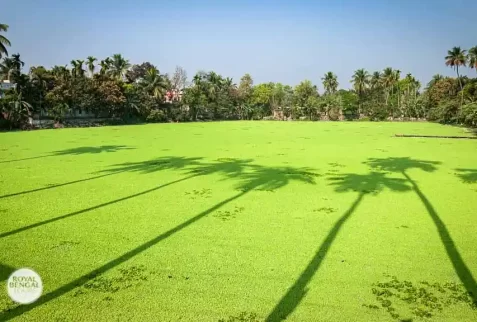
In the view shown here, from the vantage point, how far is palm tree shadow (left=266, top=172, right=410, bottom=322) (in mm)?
3678

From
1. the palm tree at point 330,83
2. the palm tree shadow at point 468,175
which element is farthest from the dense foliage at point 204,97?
the palm tree shadow at point 468,175

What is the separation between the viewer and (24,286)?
406cm

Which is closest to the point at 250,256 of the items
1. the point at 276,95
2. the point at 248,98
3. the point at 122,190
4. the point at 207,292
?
the point at 207,292

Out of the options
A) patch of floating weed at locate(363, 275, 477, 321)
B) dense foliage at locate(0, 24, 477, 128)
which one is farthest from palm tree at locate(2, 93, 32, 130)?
patch of floating weed at locate(363, 275, 477, 321)

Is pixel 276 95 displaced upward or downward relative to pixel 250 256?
upward

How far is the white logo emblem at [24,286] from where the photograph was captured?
3.77 meters

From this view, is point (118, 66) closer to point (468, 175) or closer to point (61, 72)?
point (61, 72)

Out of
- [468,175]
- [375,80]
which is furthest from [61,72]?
[375,80]

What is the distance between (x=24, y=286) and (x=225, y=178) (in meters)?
6.53

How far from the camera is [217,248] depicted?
17.0 ft

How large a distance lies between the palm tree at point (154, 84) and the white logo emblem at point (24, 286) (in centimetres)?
5061

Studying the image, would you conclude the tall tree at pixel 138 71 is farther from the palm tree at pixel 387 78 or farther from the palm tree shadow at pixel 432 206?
the palm tree shadow at pixel 432 206

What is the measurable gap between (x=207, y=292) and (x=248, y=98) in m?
68.1

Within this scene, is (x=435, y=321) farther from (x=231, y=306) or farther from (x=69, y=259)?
(x=69, y=259)
